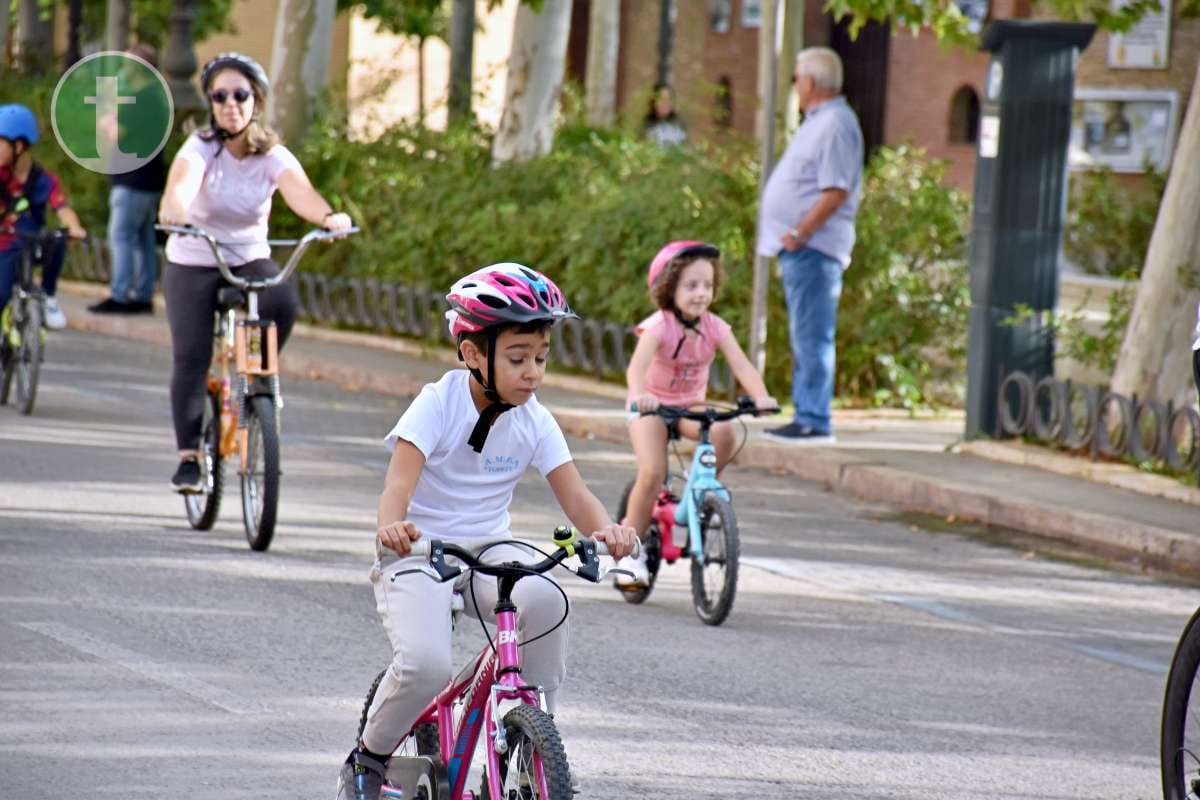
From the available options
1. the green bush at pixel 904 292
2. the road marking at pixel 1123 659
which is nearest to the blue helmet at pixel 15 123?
the green bush at pixel 904 292

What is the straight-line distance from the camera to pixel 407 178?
1864cm

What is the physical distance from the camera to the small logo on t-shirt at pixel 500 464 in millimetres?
4910

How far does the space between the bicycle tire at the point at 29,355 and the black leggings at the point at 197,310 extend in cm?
383

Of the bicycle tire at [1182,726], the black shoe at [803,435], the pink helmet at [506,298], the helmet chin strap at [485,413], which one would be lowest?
the black shoe at [803,435]

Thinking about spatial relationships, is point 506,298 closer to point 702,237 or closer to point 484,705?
point 484,705

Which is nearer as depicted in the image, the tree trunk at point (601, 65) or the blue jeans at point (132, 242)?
the blue jeans at point (132, 242)

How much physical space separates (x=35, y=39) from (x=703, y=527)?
91.2ft

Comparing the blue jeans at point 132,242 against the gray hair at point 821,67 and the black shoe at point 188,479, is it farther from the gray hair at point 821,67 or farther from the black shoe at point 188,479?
the black shoe at point 188,479

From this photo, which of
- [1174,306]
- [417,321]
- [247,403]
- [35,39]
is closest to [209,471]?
[247,403]

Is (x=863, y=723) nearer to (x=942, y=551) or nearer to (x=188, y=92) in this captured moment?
(x=942, y=551)

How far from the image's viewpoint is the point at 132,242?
1886 centimetres

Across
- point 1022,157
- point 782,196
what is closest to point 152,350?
point 782,196

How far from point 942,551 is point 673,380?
7.91 ft

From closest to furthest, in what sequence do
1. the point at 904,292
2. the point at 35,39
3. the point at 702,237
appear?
1. the point at 904,292
2. the point at 702,237
3. the point at 35,39
